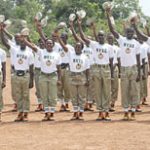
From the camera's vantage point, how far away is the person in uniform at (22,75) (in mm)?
13344

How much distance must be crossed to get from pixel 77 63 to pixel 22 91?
4.63 feet

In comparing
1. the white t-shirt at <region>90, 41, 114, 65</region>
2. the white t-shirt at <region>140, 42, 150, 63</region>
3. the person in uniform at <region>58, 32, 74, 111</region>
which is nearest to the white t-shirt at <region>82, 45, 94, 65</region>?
the person in uniform at <region>58, 32, 74, 111</region>

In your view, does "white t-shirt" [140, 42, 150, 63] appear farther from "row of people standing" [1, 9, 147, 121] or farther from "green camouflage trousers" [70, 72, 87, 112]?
"green camouflage trousers" [70, 72, 87, 112]

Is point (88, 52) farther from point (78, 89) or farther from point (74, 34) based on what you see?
point (78, 89)

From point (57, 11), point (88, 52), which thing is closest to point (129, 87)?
point (88, 52)

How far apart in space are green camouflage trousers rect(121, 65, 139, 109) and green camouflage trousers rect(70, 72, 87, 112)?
0.92 m

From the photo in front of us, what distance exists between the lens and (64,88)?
15828 mm

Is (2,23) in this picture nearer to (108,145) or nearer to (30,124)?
(30,124)

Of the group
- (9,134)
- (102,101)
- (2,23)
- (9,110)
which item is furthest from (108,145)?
(9,110)

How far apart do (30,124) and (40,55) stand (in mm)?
1638

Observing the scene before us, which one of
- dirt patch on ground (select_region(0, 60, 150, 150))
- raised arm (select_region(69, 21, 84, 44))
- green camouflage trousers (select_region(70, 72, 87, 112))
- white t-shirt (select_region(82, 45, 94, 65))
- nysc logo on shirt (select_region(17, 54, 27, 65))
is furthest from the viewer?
white t-shirt (select_region(82, 45, 94, 65))

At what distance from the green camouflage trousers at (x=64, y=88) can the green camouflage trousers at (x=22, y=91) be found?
2373 millimetres

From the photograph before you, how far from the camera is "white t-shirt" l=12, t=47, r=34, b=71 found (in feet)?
43.7

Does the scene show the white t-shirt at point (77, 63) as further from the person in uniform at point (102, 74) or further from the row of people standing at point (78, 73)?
the person in uniform at point (102, 74)
